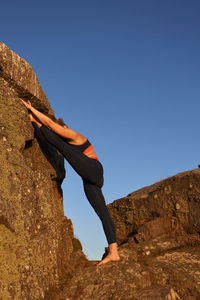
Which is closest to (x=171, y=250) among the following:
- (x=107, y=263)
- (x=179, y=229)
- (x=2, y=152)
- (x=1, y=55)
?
(x=179, y=229)

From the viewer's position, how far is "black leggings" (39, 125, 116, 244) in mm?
4738

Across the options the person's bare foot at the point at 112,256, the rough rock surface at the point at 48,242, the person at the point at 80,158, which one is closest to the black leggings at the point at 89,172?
the person at the point at 80,158

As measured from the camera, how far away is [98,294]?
379 cm

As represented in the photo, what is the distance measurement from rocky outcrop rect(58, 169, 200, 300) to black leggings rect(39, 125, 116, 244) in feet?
1.65

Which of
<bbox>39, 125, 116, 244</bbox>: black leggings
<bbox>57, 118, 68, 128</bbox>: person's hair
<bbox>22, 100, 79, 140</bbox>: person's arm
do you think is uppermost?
<bbox>57, 118, 68, 128</bbox>: person's hair

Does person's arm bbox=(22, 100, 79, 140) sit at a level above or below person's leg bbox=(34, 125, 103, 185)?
above

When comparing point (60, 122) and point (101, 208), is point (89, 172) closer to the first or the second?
point (101, 208)

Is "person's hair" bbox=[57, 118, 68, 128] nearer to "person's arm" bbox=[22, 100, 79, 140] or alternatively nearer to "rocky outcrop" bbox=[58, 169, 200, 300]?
"person's arm" bbox=[22, 100, 79, 140]

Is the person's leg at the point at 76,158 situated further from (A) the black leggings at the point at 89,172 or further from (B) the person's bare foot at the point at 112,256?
(B) the person's bare foot at the point at 112,256

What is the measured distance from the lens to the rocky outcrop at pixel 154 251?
390cm

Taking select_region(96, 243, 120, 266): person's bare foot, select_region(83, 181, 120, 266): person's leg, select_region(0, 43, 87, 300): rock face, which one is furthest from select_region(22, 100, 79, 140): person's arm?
select_region(96, 243, 120, 266): person's bare foot

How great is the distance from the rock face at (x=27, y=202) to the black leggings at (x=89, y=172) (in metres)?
0.33

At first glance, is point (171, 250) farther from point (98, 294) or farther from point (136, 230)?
point (98, 294)

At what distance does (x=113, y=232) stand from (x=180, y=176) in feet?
7.67
